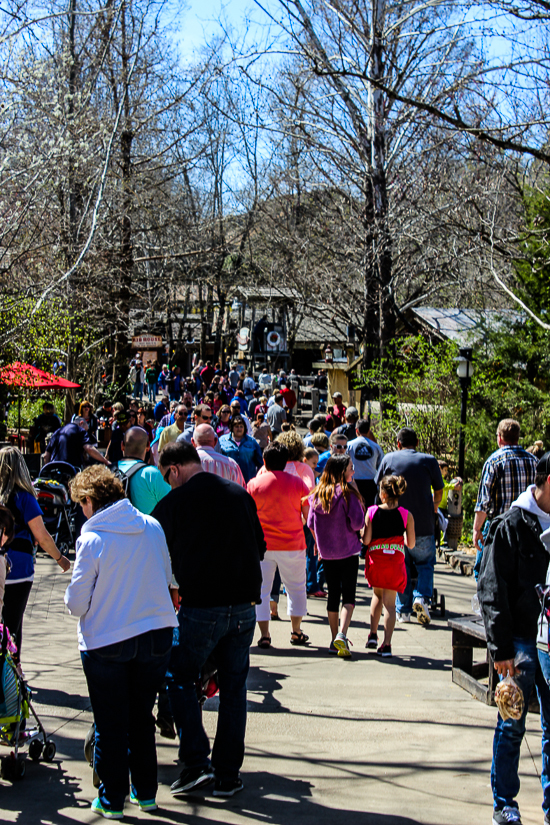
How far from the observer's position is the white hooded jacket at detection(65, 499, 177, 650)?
3706 millimetres

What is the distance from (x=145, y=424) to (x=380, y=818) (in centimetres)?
1143

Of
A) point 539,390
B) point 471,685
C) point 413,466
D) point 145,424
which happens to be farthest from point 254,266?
point 471,685

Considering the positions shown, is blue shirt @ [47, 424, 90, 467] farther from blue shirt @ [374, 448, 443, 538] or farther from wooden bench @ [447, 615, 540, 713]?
wooden bench @ [447, 615, 540, 713]

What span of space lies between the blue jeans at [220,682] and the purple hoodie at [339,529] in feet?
8.58

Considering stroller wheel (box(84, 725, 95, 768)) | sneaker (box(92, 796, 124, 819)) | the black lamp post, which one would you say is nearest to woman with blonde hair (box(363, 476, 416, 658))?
stroller wheel (box(84, 725, 95, 768))

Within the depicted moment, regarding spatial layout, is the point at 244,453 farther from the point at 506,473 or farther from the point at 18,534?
the point at 18,534

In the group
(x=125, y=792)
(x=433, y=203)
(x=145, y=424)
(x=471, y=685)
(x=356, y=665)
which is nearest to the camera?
(x=125, y=792)

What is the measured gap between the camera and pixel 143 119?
985 inches

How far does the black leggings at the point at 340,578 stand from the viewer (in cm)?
679

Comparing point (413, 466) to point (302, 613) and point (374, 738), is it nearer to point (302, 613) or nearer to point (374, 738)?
point (302, 613)

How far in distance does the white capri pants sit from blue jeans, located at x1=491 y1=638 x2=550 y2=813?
3210 mm

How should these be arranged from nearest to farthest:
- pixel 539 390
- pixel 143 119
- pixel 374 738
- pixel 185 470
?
1. pixel 185 470
2. pixel 374 738
3. pixel 539 390
4. pixel 143 119

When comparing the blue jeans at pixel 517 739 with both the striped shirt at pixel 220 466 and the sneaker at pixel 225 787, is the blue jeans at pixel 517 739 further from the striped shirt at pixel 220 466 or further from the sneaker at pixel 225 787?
the striped shirt at pixel 220 466

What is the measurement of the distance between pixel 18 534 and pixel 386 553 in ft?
10.3
